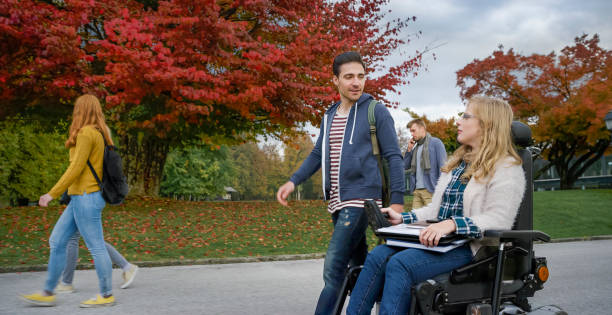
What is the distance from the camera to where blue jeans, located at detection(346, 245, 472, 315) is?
2.58m

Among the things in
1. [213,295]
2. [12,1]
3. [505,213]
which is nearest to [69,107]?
[12,1]

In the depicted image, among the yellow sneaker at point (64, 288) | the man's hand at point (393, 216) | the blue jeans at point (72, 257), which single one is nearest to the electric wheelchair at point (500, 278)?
the man's hand at point (393, 216)

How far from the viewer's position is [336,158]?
360cm

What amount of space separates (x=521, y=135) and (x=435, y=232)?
30.7 inches

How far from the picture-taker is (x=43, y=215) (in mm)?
12617

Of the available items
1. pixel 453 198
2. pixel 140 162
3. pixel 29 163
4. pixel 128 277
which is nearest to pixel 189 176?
pixel 29 163

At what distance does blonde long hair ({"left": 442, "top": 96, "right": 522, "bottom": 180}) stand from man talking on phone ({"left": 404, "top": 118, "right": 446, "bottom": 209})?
5293 millimetres

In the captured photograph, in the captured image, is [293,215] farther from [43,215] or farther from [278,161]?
[278,161]

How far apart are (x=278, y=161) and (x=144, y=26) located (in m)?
55.3

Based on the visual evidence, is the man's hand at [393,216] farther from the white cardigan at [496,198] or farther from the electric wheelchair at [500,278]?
the electric wheelchair at [500,278]

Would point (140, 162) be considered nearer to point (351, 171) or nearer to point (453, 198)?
point (351, 171)

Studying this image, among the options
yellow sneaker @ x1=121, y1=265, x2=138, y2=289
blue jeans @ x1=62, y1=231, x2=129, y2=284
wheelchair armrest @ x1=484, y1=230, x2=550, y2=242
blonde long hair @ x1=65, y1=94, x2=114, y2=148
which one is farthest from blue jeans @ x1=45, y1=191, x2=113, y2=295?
wheelchair armrest @ x1=484, y1=230, x2=550, y2=242

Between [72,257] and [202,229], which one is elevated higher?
[72,257]

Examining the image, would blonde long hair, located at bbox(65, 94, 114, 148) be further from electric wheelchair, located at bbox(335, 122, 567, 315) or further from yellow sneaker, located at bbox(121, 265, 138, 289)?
electric wheelchair, located at bbox(335, 122, 567, 315)
